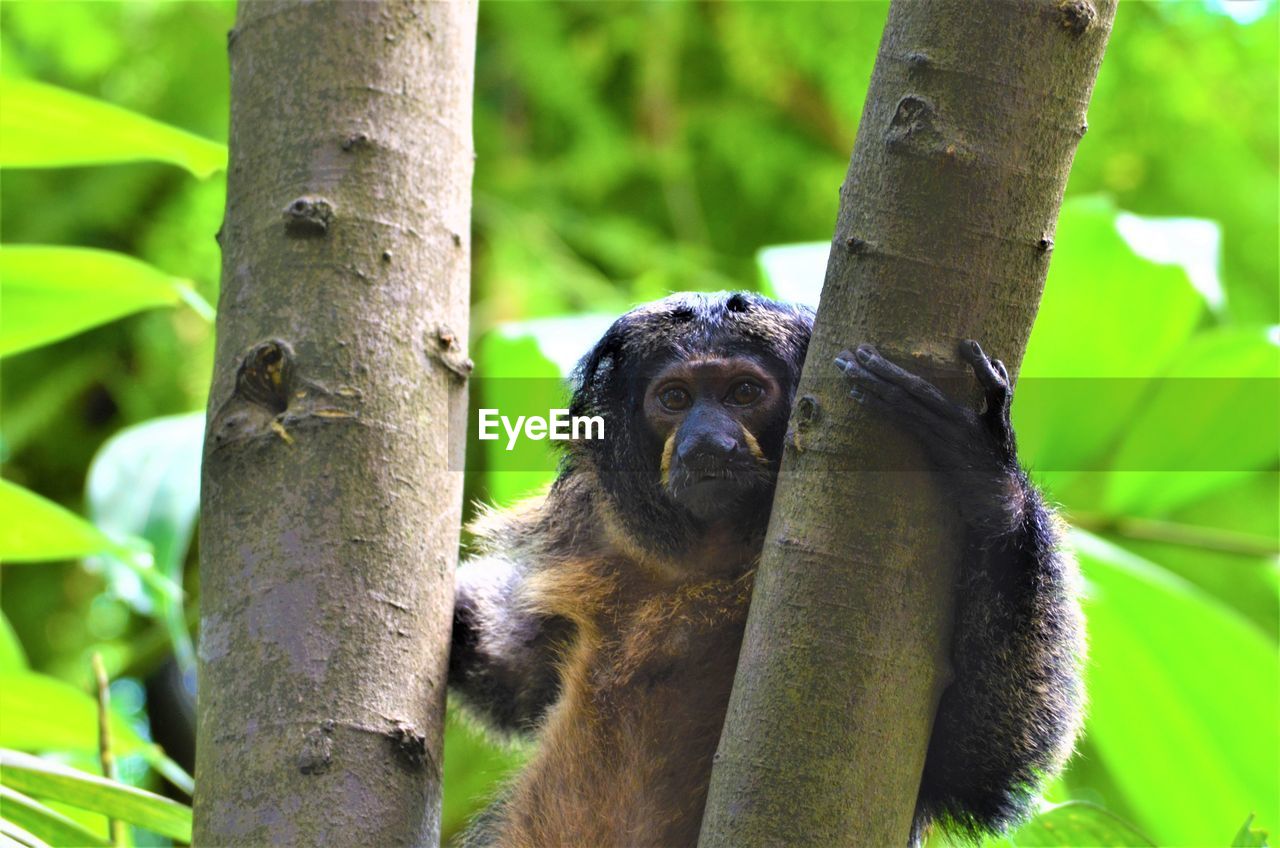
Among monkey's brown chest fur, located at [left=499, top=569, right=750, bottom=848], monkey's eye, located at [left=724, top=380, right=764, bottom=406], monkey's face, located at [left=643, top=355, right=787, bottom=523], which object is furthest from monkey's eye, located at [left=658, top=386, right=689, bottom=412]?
monkey's brown chest fur, located at [left=499, top=569, right=750, bottom=848]

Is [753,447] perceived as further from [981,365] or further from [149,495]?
[149,495]

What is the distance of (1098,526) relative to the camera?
11.3ft

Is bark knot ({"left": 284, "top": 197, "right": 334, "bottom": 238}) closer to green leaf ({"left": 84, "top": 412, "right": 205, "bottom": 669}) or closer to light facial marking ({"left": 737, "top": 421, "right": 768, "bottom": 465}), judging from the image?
light facial marking ({"left": 737, "top": 421, "right": 768, "bottom": 465})

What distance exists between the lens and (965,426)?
1.61 metres

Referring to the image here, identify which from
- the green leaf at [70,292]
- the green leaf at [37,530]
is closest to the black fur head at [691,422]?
the green leaf at [70,292]

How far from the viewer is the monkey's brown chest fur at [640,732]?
7.34 ft

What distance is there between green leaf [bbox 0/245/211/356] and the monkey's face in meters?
1.03

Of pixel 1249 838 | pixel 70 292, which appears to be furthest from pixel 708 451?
pixel 70 292

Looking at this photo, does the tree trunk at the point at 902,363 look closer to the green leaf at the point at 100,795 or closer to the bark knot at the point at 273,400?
the bark knot at the point at 273,400

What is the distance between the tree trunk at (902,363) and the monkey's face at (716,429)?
0.86m

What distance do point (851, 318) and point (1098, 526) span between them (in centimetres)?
224

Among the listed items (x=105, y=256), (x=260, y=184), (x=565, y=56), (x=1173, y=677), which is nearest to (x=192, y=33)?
(x=565, y=56)

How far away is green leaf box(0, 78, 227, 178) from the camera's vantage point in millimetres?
2209

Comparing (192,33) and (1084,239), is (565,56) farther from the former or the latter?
(1084,239)
